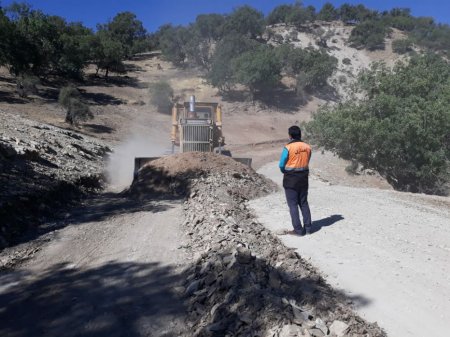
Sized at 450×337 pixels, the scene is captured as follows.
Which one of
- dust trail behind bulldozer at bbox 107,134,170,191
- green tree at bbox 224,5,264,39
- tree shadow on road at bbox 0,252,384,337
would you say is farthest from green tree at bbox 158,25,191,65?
tree shadow on road at bbox 0,252,384,337

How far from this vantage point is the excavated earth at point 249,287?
3911 millimetres

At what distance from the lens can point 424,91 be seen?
1878 centimetres

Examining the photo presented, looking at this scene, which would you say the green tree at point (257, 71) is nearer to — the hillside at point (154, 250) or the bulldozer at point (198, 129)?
the bulldozer at point (198, 129)

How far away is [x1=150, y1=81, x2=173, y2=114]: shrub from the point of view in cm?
3859

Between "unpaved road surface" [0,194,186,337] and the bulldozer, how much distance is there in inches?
292

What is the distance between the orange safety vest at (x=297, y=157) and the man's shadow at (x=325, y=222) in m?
1.18

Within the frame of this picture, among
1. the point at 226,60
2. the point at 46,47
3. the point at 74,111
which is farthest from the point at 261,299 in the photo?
the point at 226,60

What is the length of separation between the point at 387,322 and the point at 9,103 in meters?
29.3

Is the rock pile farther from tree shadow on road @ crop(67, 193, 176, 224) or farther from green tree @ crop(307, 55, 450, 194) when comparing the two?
green tree @ crop(307, 55, 450, 194)

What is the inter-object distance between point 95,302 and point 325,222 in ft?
14.8

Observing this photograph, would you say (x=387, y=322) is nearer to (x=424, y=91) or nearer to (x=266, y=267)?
(x=266, y=267)

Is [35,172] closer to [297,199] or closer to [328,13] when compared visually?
[297,199]

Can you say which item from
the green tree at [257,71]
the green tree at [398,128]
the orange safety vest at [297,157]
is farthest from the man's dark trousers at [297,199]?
the green tree at [257,71]

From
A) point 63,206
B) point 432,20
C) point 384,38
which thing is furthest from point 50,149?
point 432,20
